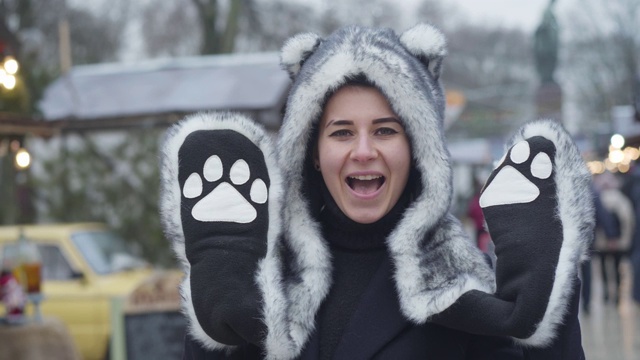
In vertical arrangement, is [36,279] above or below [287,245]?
below

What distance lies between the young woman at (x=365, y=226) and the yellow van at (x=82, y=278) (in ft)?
20.6

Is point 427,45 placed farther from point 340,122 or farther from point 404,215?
point 404,215

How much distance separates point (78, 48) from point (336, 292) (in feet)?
91.9

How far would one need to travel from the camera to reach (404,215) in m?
2.42

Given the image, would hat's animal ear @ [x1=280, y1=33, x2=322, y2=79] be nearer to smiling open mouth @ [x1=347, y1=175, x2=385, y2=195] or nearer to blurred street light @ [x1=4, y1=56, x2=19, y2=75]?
smiling open mouth @ [x1=347, y1=175, x2=385, y2=195]

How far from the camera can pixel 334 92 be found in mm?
2461

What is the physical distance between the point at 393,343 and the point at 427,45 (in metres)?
0.83

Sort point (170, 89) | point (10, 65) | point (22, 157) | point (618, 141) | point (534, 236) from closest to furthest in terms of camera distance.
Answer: point (534, 236) < point (10, 65) < point (22, 157) < point (618, 141) < point (170, 89)

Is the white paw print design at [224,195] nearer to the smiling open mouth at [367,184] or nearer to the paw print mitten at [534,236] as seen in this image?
the smiling open mouth at [367,184]

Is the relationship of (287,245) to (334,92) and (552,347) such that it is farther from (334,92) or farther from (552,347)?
(552,347)

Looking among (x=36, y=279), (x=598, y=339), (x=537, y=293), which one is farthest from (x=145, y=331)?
(x=537, y=293)

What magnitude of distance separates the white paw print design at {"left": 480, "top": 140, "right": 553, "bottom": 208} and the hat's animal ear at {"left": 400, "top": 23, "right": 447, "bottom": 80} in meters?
0.44

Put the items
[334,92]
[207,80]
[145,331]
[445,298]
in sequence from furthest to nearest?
[207,80] < [145,331] < [334,92] < [445,298]

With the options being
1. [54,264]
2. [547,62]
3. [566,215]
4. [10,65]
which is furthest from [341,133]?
[547,62]
